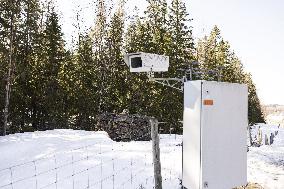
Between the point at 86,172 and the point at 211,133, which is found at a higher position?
the point at 211,133

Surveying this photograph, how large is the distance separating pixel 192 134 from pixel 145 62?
5.19ft

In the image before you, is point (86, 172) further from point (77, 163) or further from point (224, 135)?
point (224, 135)

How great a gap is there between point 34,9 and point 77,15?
15.2 feet

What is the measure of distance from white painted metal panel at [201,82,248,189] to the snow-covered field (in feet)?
8.28

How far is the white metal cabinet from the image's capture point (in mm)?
5898

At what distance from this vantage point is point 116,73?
104 ft

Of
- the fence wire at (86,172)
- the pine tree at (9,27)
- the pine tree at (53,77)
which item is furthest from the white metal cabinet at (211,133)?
the pine tree at (53,77)

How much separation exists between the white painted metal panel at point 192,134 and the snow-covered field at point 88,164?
2741 millimetres

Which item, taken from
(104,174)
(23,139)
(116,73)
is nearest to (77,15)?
(116,73)

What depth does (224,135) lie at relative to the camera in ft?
20.6

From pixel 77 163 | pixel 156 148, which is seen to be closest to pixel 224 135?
pixel 156 148

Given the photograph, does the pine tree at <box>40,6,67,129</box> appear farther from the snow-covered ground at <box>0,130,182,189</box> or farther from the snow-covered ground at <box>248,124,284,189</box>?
the snow-covered ground at <box>248,124,284,189</box>

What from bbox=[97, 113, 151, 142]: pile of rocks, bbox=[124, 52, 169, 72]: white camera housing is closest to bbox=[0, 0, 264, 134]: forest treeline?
bbox=[97, 113, 151, 142]: pile of rocks

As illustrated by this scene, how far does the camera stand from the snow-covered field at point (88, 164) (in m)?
9.01
